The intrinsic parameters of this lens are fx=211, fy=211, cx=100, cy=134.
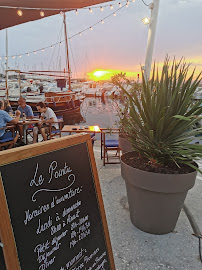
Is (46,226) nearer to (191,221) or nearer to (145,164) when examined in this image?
(145,164)

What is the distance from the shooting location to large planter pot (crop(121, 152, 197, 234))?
2158 millimetres

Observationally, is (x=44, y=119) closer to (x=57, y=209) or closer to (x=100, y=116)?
(x=57, y=209)

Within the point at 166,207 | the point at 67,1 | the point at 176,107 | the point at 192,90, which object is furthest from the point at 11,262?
the point at 67,1

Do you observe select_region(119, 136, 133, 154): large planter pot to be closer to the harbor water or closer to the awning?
the harbor water

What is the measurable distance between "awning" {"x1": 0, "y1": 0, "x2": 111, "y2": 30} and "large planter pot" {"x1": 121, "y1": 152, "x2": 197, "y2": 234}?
3881 millimetres

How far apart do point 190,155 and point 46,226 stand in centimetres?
163

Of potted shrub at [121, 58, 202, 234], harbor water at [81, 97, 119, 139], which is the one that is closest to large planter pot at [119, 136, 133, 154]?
potted shrub at [121, 58, 202, 234]

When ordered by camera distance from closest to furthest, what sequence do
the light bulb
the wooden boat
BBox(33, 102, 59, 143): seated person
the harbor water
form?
the light bulb → BBox(33, 102, 59, 143): seated person → the harbor water → the wooden boat

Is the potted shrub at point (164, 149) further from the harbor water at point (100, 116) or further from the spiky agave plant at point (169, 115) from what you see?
the harbor water at point (100, 116)

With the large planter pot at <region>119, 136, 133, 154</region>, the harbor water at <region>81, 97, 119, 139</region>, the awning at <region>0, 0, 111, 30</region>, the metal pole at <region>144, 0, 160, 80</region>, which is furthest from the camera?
the harbor water at <region>81, 97, 119, 139</region>

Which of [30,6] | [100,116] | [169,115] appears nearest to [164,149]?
[169,115]

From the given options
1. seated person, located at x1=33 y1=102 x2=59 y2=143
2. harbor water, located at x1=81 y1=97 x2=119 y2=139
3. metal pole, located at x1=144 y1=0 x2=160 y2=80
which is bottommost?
harbor water, located at x1=81 y1=97 x2=119 y2=139

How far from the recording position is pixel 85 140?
4.81 ft

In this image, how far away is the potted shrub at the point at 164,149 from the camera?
2.17 metres
